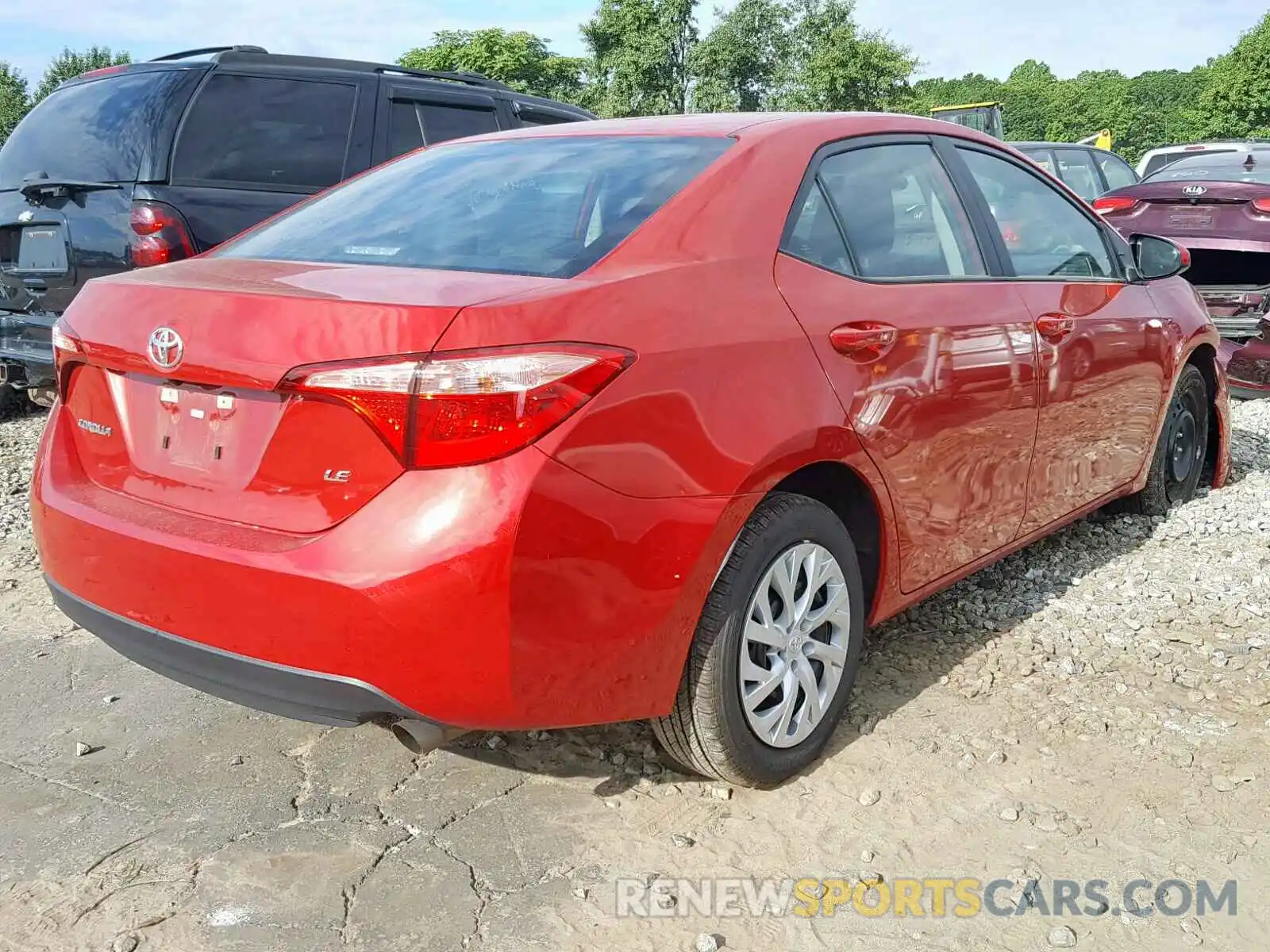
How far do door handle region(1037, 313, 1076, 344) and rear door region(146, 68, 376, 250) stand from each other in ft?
13.1

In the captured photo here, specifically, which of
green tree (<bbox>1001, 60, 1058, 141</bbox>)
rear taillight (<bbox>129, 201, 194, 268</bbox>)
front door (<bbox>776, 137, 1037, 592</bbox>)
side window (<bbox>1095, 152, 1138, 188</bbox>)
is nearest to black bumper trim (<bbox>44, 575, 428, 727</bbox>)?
front door (<bbox>776, 137, 1037, 592</bbox>)

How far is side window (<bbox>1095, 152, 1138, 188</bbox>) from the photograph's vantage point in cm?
1363

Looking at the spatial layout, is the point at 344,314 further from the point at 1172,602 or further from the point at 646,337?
the point at 1172,602

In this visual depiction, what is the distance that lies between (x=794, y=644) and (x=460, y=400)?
1.11 metres

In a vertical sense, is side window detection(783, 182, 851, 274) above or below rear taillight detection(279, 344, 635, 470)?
above

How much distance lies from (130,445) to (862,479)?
171cm

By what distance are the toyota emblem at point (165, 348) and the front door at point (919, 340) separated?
1.31m

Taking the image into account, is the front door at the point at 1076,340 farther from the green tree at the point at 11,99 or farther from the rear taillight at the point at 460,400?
the green tree at the point at 11,99

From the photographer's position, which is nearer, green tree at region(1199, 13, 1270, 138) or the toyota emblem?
the toyota emblem

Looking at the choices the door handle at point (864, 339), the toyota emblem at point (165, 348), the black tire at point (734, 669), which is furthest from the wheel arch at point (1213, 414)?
the toyota emblem at point (165, 348)

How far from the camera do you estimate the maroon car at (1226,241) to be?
7426 mm

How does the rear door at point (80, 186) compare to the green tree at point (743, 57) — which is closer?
the rear door at point (80, 186)

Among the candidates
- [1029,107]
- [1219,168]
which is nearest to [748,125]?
[1219,168]

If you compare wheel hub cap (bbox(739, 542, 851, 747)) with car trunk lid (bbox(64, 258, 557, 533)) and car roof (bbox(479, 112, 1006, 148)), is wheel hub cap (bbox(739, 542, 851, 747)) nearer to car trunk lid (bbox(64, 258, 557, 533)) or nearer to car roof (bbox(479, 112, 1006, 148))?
car trunk lid (bbox(64, 258, 557, 533))
